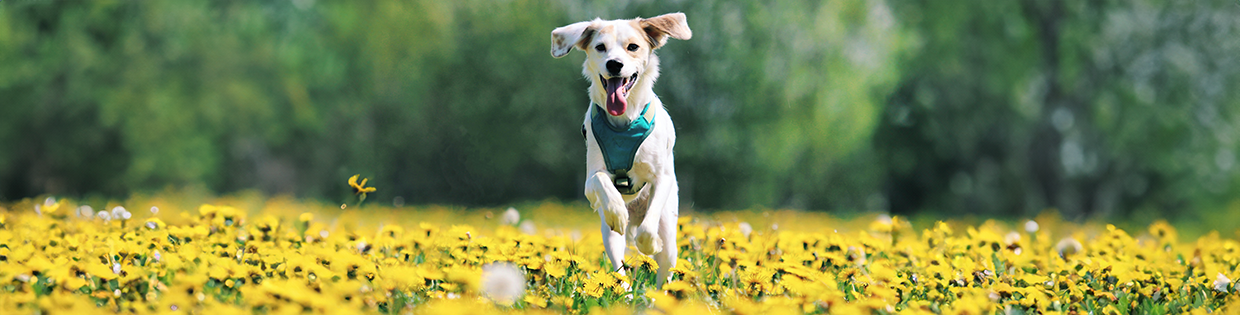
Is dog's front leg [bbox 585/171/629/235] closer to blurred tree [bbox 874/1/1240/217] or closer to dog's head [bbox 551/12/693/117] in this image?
dog's head [bbox 551/12/693/117]

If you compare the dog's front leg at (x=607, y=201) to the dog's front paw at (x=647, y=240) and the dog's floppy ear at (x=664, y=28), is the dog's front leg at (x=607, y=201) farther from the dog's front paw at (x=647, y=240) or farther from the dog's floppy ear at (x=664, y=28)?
the dog's floppy ear at (x=664, y=28)

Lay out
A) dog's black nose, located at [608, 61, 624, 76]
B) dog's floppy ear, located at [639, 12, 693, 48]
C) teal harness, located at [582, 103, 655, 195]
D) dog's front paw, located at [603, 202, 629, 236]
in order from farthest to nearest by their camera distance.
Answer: dog's floppy ear, located at [639, 12, 693, 48], teal harness, located at [582, 103, 655, 195], dog's black nose, located at [608, 61, 624, 76], dog's front paw, located at [603, 202, 629, 236]

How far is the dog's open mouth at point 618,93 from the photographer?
3.76m

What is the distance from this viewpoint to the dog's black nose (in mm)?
3738

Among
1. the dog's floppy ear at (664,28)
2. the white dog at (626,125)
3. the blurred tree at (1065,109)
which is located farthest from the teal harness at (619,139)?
the blurred tree at (1065,109)

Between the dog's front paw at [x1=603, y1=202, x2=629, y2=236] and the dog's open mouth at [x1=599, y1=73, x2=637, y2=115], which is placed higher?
the dog's open mouth at [x1=599, y1=73, x2=637, y2=115]

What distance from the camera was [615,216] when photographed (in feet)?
11.9

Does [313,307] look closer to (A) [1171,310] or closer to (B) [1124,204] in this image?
(A) [1171,310]

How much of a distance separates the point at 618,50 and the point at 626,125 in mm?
323

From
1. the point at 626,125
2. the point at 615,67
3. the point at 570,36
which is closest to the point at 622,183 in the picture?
the point at 626,125

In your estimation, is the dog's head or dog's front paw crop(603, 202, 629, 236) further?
the dog's head

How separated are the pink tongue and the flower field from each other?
0.61m

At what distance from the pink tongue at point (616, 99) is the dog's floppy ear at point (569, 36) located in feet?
1.06

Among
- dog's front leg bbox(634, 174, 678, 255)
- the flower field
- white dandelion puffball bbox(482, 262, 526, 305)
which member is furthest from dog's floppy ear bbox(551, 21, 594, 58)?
white dandelion puffball bbox(482, 262, 526, 305)
